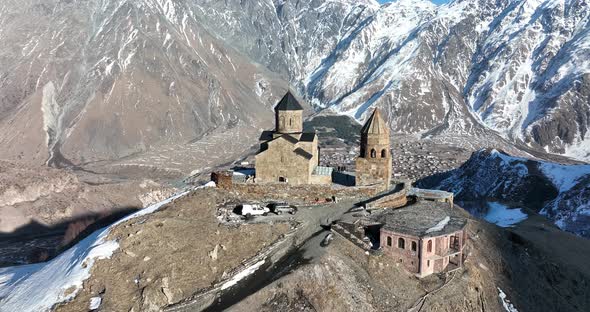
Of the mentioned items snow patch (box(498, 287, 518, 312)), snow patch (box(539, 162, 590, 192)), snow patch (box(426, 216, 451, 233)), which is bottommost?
snow patch (box(498, 287, 518, 312))

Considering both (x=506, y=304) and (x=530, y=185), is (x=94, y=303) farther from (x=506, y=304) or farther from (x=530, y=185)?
(x=530, y=185)

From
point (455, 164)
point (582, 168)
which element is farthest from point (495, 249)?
point (455, 164)

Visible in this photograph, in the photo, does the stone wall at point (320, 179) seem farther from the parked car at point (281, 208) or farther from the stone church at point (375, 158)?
the parked car at point (281, 208)

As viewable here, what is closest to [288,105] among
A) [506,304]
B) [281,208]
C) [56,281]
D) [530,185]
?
[281,208]

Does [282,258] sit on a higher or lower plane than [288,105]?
lower

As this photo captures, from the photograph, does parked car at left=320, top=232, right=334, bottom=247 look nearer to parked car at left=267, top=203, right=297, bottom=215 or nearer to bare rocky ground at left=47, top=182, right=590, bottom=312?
bare rocky ground at left=47, top=182, right=590, bottom=312

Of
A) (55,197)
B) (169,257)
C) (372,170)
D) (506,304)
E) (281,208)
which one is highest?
(372,170)

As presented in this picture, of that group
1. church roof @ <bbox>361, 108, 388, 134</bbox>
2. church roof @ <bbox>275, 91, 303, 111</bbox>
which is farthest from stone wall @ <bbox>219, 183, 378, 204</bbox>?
church roof @ <bbox>275, 91, 303, 111</bbox>

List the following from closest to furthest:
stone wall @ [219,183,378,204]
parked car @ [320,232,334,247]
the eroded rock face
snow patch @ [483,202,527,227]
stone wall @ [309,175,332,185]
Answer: parked car @ [320,232,334,247]
stone wall @ [219,183,378,204]
stone wall @ [309,175,332,185]
snow patch @ [483,202,527,227]
the eroded rock face
